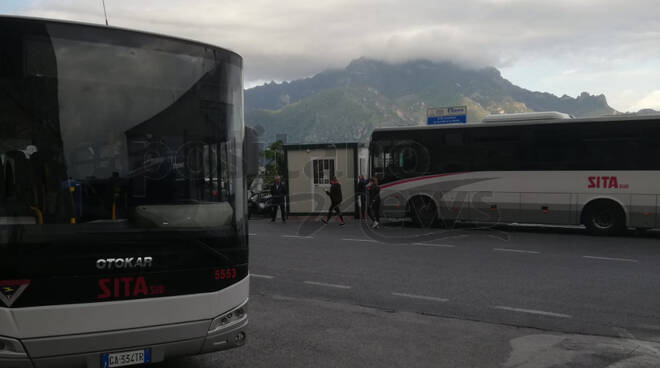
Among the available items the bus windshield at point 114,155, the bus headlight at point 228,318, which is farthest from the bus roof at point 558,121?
the bus headlight at point 228,318

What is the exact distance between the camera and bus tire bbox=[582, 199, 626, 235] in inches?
667

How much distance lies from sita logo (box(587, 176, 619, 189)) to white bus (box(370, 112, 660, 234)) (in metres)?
0.03

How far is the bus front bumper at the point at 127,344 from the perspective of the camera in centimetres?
426

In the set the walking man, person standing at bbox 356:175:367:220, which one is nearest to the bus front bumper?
the walking man

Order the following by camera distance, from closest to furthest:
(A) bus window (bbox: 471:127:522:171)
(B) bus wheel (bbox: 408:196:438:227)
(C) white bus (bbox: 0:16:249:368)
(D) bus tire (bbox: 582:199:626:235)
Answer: (C) white bus (bbox: 0:16:249:368) < (D) bus tire (bbox: 582:199:626:235) < (A) bus window (bbox: 471:127:522:171) < (B) bus wheel (bbox: 408:196:438:227)

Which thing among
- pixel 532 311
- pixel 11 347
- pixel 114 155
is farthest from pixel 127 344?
pixel 532 311

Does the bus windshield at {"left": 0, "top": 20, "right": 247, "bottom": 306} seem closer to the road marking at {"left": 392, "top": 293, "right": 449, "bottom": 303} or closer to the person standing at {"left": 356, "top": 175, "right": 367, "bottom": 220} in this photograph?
the road marking at {"left": 392, "top": 293, "right": 449, "bottom": 303}

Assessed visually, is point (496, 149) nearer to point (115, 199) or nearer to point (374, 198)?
point (374, 198)

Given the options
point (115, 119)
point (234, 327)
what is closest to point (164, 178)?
point (115, 119)

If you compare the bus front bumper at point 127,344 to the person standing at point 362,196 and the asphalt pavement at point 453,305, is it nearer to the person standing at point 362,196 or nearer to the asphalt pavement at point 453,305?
the asphalt pavement at point 453,305

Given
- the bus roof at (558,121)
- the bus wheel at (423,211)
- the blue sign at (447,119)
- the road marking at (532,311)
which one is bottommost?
the road marking at (532,311)

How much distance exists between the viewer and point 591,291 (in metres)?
9.40

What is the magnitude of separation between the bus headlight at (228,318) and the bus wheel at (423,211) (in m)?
15.2

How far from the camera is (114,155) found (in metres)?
4.74
